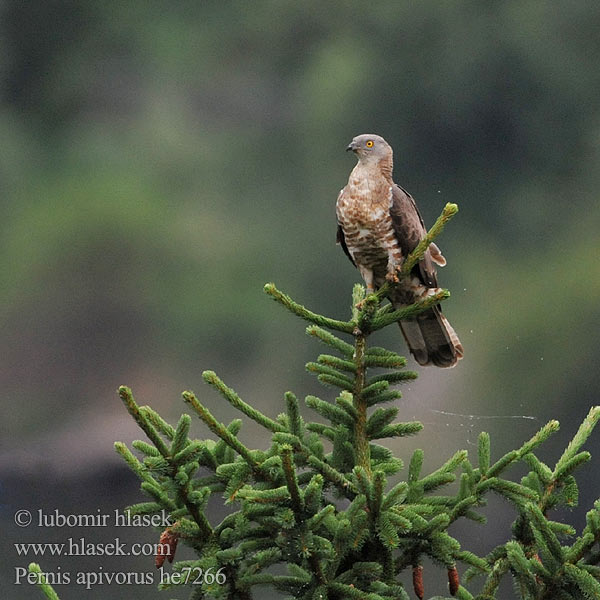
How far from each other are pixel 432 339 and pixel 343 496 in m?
0.75

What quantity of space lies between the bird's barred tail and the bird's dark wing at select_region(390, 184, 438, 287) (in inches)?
3.3

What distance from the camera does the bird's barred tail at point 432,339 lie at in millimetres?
2477

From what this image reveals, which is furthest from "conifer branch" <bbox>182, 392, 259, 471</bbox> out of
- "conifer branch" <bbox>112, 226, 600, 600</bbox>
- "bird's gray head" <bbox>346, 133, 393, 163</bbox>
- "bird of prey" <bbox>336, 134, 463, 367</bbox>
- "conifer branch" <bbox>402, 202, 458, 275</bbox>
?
"bird's gray head" <bbox>346, 133, 393, 163</bbox>

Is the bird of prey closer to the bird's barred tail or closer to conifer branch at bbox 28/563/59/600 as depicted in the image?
the bird's barred tail

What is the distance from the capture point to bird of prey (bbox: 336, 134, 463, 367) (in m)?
2.46

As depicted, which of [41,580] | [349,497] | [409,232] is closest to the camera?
[41,580]

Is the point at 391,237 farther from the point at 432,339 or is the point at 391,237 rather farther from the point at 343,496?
the point at 343,496

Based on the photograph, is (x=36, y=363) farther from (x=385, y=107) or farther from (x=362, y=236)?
(x=362, y=236)

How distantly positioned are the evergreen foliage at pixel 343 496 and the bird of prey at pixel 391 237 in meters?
0.50

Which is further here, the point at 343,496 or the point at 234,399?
the point at 343,496

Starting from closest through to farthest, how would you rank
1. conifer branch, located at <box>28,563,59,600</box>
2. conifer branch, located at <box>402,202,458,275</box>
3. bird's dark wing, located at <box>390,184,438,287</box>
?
1. conifer branch, located at <box>28,563,59,600</box>
2. conifer branch, located at <box>402,202,458,275</box>
3. bird's dark wing, located at <box>390,184,438,287</box>

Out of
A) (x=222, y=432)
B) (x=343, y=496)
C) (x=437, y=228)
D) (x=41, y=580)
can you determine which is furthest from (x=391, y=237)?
(x=41, y=580)

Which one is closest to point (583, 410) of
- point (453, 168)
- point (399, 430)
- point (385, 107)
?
point (453, 168)

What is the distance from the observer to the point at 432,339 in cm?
250
